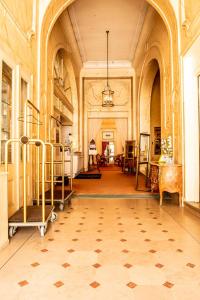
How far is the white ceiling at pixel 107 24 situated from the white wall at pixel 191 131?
3655 mm

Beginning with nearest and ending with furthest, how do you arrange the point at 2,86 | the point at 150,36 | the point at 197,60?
the point at 2,86, the point at 197,60, the point at 150,36

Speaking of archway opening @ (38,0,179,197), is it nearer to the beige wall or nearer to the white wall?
the white wall

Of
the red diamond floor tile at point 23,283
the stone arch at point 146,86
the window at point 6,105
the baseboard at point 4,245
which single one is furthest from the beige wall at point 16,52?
the stone arch at point 146,86

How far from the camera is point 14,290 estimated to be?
7.32ft

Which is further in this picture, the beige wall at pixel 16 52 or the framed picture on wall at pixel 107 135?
the framed picture on wall at pixel 107 135

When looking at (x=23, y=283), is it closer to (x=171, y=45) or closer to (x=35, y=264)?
(x=35, y=264)

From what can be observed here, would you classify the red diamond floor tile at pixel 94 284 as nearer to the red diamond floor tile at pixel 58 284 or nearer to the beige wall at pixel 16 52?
the red diamond floor tile at pixel 58 284

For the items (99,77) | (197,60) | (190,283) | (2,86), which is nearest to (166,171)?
(197,60)

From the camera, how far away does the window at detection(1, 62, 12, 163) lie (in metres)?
4.11

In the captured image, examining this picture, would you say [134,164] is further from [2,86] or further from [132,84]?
[2,86]

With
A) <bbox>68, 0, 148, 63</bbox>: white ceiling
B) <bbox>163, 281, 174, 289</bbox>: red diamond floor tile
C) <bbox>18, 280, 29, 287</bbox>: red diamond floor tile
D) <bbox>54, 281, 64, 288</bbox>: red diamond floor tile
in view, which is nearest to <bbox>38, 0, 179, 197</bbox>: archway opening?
<bbox>68, 0, 148, 63</bbox>: white ceiling

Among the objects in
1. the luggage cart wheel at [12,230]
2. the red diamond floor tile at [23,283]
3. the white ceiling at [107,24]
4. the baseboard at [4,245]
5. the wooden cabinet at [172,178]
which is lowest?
the red diamond floor tile at [23,283]

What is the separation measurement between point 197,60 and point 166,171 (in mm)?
2470

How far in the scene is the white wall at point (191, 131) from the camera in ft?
17.4
